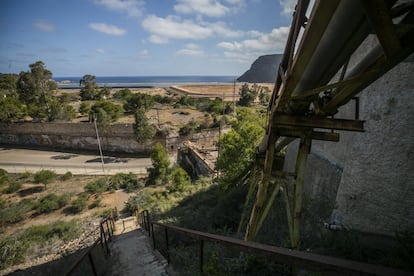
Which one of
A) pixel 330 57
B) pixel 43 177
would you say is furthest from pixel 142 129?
pixel 330 57

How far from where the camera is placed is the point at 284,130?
348cm

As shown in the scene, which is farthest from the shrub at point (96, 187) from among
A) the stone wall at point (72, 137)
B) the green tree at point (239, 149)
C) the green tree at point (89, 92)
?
the green tree at point (89, 92)

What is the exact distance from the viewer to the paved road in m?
23.7

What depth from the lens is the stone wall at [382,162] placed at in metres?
3.77

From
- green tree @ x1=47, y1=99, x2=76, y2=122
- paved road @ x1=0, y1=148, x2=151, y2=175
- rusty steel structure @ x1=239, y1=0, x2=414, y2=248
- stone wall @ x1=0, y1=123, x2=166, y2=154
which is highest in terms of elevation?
rusty steel structure @ x1=239, y1=0, x2=414, y2=248

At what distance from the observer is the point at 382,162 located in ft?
13.6

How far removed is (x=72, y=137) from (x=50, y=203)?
52.4 ft

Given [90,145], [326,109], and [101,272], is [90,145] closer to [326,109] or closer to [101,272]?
[101,272]

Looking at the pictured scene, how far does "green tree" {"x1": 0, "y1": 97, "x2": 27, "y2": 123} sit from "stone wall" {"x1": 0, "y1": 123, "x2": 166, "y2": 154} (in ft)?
3.54

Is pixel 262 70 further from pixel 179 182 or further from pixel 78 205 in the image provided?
pixel 78 205

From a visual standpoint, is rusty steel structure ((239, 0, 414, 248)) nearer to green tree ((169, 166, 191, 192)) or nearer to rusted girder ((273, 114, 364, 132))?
rusted girder ((273, 114, 364, 132))

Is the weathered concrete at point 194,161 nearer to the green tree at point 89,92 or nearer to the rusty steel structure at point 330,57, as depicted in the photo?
the rusty steel structure at point 330,57

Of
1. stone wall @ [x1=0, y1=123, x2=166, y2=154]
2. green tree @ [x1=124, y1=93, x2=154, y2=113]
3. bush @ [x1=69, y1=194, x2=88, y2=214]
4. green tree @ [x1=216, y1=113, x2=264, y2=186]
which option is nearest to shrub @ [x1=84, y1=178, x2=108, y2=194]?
bush @ [x1=69, y1=194, x2=88, y2=214]

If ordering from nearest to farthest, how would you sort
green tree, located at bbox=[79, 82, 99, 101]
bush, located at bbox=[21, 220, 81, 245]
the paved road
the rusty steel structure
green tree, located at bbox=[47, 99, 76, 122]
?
1. the rusty steel structure
2. bush, located at bbox=[21, 220, 81, 245]
3. the paved road
4. green tree, located at bbox=[47, 99, 76, 122]
5. green tree, located at bbox=[79, 82, 99, 101]
